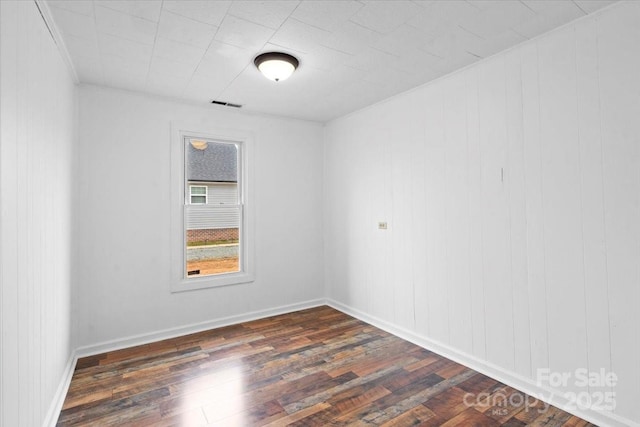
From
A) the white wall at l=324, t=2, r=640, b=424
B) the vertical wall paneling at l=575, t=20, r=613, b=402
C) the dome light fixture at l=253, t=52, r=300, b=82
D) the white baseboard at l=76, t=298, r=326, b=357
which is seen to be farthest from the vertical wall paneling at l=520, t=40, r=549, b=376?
the white baseboard at l=76, t=298, r=326, b=357

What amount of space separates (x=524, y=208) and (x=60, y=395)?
12.3 ft

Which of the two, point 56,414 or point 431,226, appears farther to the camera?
point 431,226

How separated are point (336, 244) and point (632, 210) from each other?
3131mm

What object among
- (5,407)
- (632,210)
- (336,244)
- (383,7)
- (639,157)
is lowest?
(5,407)

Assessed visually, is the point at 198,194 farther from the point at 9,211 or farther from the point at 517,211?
the point at 517,211

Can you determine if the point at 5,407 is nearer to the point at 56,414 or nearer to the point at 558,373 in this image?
the point at 56,414

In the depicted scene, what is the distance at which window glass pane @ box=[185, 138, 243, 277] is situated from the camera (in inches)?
152

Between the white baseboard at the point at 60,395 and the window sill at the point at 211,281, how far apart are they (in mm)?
1059

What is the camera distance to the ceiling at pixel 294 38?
2.00 meters

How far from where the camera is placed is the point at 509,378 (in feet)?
8.41

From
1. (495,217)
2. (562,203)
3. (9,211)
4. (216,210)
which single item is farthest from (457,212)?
(9,211)

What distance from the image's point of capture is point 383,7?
6.57 ft

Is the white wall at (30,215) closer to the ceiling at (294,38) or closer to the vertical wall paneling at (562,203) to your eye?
the ceiling at (294,38)

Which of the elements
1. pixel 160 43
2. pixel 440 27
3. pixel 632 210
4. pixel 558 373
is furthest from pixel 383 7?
pixel 558 373
